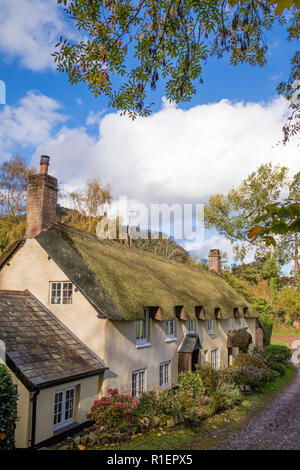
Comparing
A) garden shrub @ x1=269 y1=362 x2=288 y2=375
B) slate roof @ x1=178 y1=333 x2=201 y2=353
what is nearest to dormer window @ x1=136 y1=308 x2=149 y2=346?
slate roof @ x1=178 y1=333 x2=201 y2=353

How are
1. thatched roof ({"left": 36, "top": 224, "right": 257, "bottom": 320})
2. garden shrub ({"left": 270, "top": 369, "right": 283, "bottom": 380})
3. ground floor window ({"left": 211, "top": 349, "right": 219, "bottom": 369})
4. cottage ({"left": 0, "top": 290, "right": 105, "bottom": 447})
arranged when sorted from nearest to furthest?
cottage ({"left": 0, "top": 290, "right": 105, "bottom": 447}), thatched roof ({"left": 36, "top": 224, "right": 257, "bottom": 320}), garden shrub ({"left": 270, "top": 369, "right": 283, "bottom": 380}), ground floor window ({"left": 211, "top": 349, "right": 219, "bottom": 369})

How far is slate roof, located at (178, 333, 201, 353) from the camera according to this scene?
18141mm

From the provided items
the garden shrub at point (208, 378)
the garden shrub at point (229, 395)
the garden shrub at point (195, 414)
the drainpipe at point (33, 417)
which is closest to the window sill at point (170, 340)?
the garden shrub at point (208, 378)

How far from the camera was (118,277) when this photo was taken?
1516 cm

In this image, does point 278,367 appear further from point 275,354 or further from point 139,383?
point 139,383

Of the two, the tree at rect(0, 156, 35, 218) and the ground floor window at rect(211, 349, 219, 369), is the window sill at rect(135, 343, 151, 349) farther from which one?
the tree at rect(0, 156, 35, 218)

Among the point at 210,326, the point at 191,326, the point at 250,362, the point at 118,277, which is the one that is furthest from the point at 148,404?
the point at 250,362

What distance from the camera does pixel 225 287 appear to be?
29688 millimetres

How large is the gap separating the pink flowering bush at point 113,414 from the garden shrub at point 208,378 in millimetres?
5782

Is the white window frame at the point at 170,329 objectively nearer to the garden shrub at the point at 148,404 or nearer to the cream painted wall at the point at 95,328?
the cream painted wall at the point at 95,328

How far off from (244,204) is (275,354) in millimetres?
17151

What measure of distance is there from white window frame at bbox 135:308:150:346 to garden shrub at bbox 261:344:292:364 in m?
14.2

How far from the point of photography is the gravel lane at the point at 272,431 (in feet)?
36.9

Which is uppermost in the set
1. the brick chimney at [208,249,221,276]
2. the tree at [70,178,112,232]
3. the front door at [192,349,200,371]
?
the tree at [70,178,112,232]
